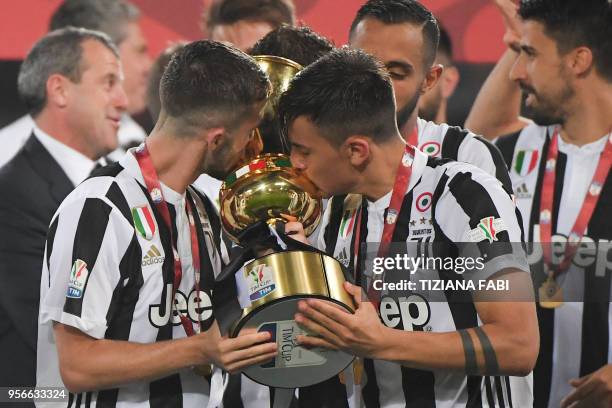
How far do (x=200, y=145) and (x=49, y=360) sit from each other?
2.59 feet

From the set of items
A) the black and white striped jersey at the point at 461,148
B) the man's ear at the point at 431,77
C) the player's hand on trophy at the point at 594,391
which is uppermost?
the man's ear at the point at 431,77

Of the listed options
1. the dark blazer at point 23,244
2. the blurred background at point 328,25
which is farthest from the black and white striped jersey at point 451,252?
the blurred background at point 328,25

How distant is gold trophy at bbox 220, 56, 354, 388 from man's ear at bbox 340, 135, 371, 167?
0.46 ft

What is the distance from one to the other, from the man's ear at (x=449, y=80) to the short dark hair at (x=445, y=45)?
0.06 m

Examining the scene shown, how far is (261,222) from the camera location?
256 centimetres

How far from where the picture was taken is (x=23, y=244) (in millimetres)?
4039

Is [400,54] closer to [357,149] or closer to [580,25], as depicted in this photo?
[357,149]

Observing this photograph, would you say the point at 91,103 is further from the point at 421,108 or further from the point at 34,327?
the point at 421,108

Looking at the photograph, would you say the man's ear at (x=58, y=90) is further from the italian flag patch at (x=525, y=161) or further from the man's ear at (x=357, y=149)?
the man's ear at (x=357, y=149)

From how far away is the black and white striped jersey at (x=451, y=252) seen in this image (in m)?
2.49

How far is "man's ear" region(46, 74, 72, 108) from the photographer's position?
14.9ft

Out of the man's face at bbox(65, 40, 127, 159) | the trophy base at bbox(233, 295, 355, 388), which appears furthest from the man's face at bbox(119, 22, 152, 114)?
the trophy base at bbox(233, 295, 355, 388)

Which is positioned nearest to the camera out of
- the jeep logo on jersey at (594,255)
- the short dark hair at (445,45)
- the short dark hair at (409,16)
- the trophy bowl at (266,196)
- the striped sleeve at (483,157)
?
the trophy bowl at (266,196)

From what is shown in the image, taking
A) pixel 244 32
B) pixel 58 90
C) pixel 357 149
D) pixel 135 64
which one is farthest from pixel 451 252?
pixel 135 64
